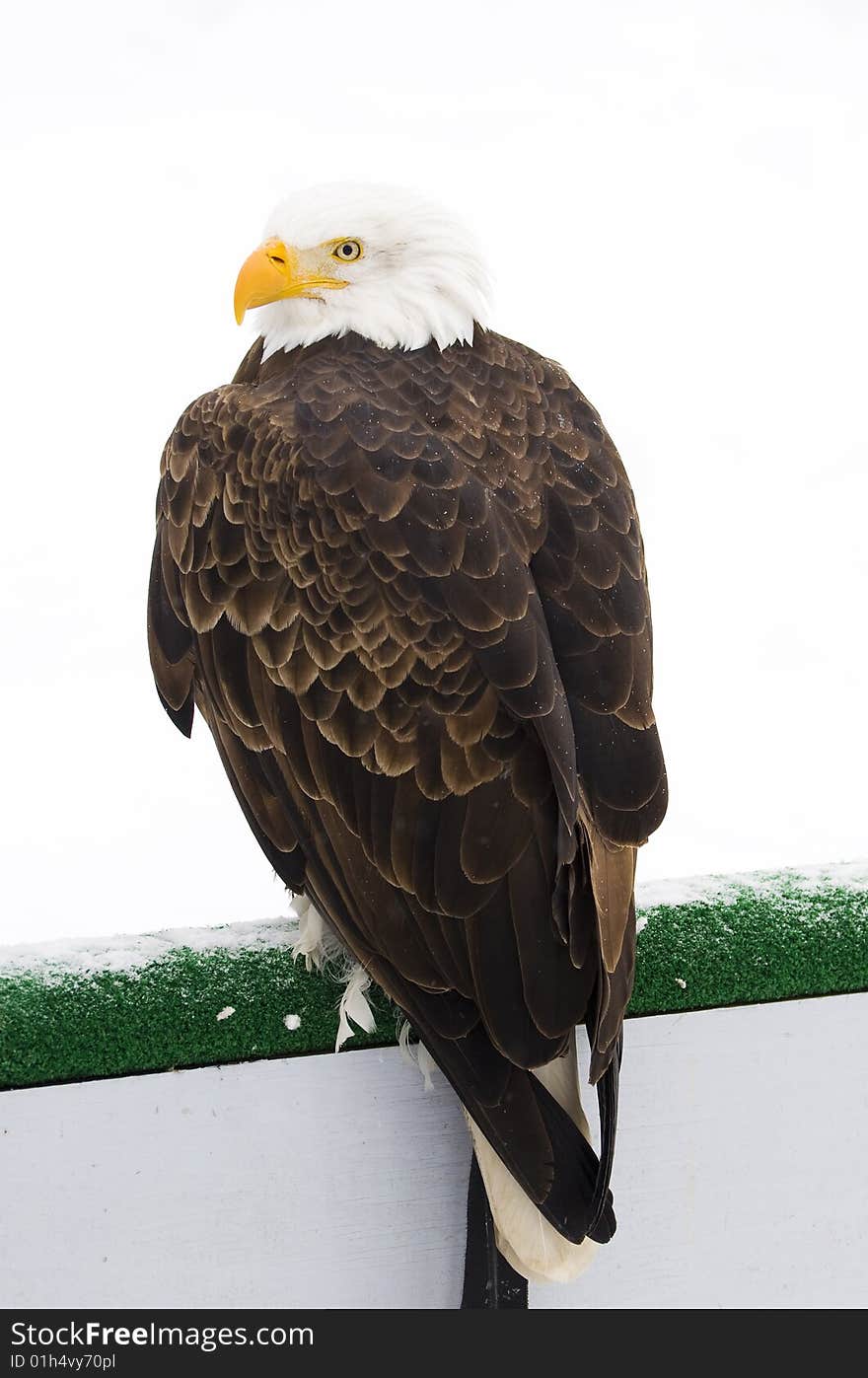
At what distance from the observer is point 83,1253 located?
1705 millimetres

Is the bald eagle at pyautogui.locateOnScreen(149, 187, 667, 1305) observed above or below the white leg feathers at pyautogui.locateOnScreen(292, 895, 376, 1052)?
above

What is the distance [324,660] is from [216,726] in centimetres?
26

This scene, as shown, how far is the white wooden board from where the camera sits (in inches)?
67.2

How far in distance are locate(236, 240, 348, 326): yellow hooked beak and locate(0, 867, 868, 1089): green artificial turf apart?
3.10 ft

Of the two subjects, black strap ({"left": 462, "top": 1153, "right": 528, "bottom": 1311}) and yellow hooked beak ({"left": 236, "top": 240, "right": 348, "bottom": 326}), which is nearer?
black strap ({"left": 462, "top": 1153, "right": 528, "bottom": 1311})

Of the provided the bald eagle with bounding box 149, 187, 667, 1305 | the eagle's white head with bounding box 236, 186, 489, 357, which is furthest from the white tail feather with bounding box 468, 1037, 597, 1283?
the eagle's white head with bounding box 236, 186, 489, 357

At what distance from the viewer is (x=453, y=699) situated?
5.35ft

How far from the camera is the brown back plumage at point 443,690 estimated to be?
160 centimetres

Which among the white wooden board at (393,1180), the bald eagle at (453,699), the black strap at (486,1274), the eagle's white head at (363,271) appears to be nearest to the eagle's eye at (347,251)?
the eagle's white head at (363,271)

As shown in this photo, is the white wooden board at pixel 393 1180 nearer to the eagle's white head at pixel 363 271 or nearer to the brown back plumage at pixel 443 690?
the brown back plumage at pixel 443 690

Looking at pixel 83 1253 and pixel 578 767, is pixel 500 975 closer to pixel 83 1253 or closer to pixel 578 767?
pixel 578 767

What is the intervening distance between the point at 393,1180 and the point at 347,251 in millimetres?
1354

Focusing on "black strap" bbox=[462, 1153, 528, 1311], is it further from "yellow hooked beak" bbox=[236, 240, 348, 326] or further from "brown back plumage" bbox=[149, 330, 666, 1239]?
"yellow hooked beak" bbox=[236, 240, 348, 326]

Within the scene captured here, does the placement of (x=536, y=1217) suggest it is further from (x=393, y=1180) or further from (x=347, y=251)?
(x=347, y=251)
